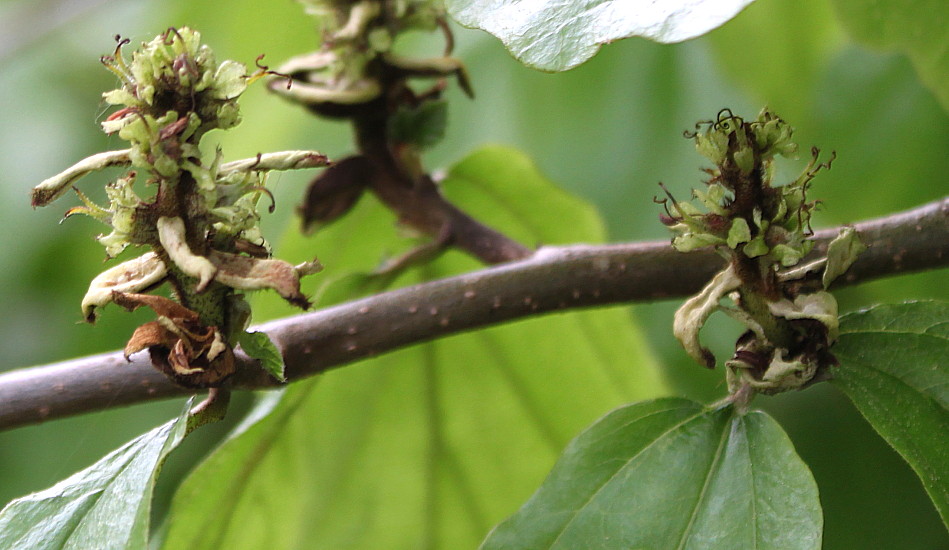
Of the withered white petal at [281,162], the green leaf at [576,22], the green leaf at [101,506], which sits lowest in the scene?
the green leaf at [101,506]

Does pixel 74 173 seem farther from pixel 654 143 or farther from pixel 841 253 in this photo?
pixel 654 143

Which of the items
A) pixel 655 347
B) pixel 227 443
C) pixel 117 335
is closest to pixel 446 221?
pixel 227 443

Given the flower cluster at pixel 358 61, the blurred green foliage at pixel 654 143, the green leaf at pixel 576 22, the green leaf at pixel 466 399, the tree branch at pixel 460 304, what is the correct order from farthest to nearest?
the blurred green foliage at pixel 654 143
the green leaf at pixel 466 399
the flower cluster at pixel 358 61
the tree branch at pixel 460 304
the green leaf at pixel 576 22

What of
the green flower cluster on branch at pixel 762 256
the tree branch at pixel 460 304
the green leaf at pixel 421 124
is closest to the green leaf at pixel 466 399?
the green leaf at pixel 421 124

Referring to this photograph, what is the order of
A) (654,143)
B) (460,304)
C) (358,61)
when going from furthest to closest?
(654,143)
(358,61)
(460,304)

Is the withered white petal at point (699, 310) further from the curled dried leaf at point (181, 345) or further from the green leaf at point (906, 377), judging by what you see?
the curled dried leaf at point (181, 345)

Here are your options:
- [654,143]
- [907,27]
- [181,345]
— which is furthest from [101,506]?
[654,143]

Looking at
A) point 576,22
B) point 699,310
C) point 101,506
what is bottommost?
point 101,506
